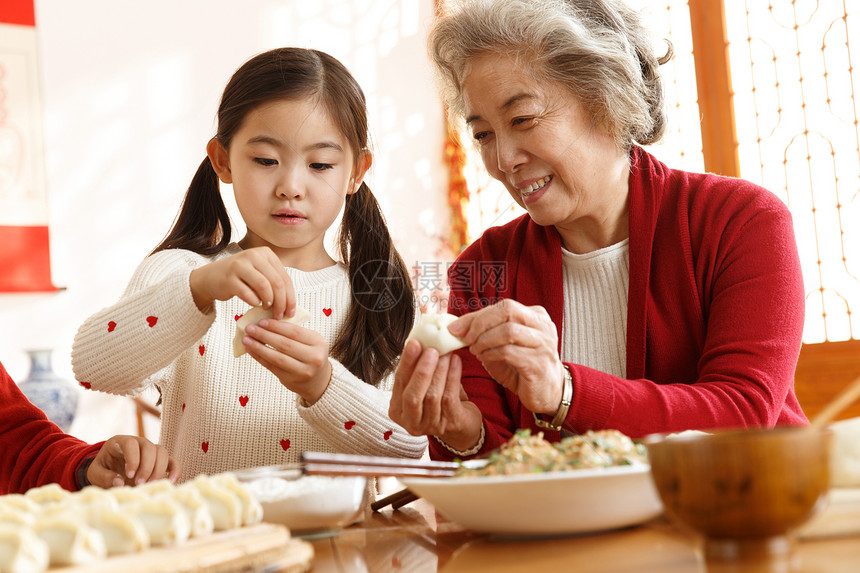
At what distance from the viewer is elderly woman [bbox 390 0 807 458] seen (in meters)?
1.13

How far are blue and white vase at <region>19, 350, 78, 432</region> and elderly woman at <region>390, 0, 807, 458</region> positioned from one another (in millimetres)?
2452

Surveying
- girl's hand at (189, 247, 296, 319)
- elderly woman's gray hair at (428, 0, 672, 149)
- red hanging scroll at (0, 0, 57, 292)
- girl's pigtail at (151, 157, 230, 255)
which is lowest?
A: girl's hand at (189, 247, 296, 319)

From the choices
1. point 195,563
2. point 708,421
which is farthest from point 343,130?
point 195,563

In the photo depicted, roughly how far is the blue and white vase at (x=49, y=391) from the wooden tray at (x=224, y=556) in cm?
311

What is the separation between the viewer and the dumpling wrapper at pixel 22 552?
1.65ft

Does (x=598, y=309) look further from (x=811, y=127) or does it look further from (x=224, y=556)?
(x=811, y=127)

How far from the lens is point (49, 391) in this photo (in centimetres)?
342

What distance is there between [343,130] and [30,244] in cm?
259

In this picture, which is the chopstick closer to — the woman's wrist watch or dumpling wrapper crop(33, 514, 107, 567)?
dumpling wrapper crop(33, 514, 107, 567)

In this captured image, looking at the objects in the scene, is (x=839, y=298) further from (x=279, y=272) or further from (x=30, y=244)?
(x=30, y=244)

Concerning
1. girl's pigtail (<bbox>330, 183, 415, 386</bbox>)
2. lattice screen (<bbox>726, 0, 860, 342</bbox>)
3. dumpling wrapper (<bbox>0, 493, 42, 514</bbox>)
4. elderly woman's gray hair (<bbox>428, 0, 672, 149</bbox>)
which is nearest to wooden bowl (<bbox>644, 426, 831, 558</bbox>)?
dumpling wrapper (<bbox>0, 493, 42, 514</bbox>)

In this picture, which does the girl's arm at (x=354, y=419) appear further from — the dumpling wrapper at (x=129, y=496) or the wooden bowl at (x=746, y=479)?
the wooden bowl at (x=746, y=479)

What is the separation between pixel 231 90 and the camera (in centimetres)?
170

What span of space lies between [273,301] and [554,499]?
658mm
